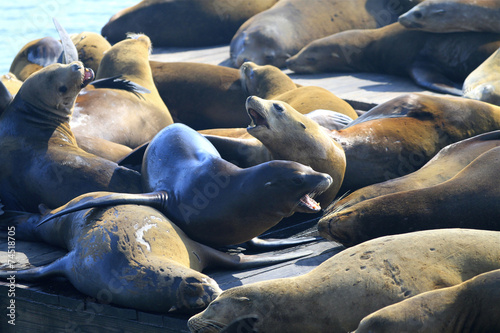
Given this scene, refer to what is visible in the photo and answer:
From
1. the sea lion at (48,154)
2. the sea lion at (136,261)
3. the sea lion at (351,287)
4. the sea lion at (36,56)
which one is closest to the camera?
the sea lion at (351,287)

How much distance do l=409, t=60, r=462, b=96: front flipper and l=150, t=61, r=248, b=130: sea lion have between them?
6.10ft

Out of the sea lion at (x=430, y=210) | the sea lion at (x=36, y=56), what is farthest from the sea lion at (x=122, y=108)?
the sea lion at (x=430, y=210)

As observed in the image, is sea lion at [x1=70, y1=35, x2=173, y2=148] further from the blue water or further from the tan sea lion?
the blue water

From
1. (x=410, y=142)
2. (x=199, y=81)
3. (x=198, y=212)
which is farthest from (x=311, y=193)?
(x=199, y=81)

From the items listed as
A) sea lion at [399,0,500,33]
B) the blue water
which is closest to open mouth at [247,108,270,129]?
sea lion at [399,0,500,33]

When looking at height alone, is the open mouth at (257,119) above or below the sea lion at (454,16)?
above

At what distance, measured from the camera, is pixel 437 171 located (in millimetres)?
4000

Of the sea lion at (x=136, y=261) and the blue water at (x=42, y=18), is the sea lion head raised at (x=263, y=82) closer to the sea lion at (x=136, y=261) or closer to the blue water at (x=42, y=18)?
the sea lion at (x=136, y=261)

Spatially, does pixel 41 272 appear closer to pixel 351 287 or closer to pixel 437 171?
pixel 351 287

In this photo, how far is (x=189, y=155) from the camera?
157 inches

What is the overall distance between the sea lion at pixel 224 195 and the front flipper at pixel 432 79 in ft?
12.0

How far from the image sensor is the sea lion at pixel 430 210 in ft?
10.6

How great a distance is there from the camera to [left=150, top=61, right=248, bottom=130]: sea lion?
6.64 meters

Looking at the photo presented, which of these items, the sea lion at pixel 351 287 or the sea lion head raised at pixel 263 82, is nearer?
the sea lion at pixel 351 287
